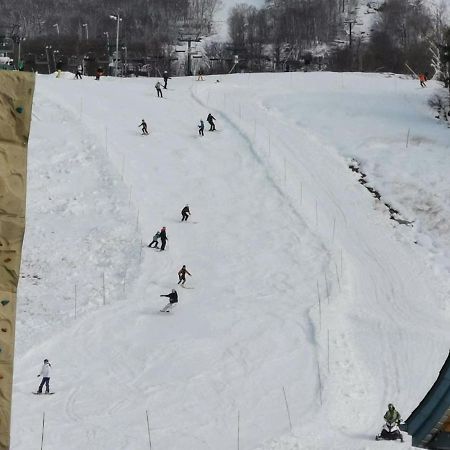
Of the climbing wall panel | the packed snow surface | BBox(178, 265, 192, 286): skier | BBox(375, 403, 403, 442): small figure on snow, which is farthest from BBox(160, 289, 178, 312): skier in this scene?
the climbing wall panel

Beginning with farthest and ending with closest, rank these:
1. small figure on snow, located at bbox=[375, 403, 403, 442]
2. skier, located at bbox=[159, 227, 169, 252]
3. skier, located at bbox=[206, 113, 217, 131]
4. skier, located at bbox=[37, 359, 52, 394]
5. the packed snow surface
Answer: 1. skier, located at bbox=[206, 113, 217, 131]
2. skier, located at bbox=[159, 227, 169, 252]
3. skier, located at bbox=[37, 359, 52, 394]
4. the packed snow surface
5. small figure on snow, located at bbox=[375, 403, 403, 442]

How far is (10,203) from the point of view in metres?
8.93

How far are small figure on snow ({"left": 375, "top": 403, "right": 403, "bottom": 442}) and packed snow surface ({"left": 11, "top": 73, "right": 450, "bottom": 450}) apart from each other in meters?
0.36

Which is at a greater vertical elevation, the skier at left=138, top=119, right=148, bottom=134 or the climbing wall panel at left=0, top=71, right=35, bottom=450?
the climbing wall panel at left=0, top=71, right=35, bottom=450

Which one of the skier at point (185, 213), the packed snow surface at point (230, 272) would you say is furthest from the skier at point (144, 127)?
the skier at point (185, 213)

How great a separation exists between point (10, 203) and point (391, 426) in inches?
572

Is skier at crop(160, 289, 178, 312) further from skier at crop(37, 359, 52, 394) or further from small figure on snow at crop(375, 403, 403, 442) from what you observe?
small figure on snow at crop(375, 403, 403, 442)

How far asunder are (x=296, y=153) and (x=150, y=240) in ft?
41.9

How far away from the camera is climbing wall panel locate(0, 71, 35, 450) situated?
8.83 metres

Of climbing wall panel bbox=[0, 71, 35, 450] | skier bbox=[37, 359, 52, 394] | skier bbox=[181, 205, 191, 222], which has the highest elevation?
climbing wall panel bbox=[0, 71, 35, 450]

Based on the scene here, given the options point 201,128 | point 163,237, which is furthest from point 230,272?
point 201,128

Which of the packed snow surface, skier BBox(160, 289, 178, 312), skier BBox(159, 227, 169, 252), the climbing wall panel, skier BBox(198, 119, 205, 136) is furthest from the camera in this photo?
skier BBox(198, 119, 205, 136)

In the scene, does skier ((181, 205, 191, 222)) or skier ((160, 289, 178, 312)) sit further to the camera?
skier ((181, 205, 191, 222))

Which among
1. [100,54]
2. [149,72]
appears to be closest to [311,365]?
[149,72]
